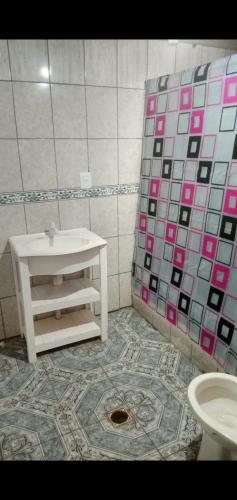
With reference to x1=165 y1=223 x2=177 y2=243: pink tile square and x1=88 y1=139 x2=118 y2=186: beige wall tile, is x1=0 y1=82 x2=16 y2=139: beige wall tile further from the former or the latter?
x1=165 y1=223 x2=177 y2=243: pink tile square

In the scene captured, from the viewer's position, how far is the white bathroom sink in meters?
1.87

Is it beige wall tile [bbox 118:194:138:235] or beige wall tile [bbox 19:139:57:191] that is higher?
beige wall tile [bbox 19:139:57:191]

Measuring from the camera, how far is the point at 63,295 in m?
2.05

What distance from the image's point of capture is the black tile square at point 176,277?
2002 mm

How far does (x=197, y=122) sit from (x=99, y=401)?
5.46 feet

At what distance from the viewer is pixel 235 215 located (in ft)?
5.08

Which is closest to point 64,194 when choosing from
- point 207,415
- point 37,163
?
point 37,163

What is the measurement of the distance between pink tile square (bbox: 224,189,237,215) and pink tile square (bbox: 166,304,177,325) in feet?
2.73

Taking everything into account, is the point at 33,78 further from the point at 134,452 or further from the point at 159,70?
the point at 134,452

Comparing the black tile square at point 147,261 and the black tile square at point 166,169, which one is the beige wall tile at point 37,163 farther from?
the black tile square at point 147,261

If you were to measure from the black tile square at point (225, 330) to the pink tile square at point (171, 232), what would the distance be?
0.62 m

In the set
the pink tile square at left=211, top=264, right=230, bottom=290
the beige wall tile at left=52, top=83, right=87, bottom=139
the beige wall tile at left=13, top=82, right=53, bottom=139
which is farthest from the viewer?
the beige wall tile at left=52, top=83, right=87, bottom=139

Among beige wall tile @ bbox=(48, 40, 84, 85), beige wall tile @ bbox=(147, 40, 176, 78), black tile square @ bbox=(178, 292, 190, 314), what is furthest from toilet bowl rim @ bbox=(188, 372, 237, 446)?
beige wall tile @ bbox=(147, 40, 176, 78)

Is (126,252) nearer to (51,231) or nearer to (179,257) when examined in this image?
(179,257)
